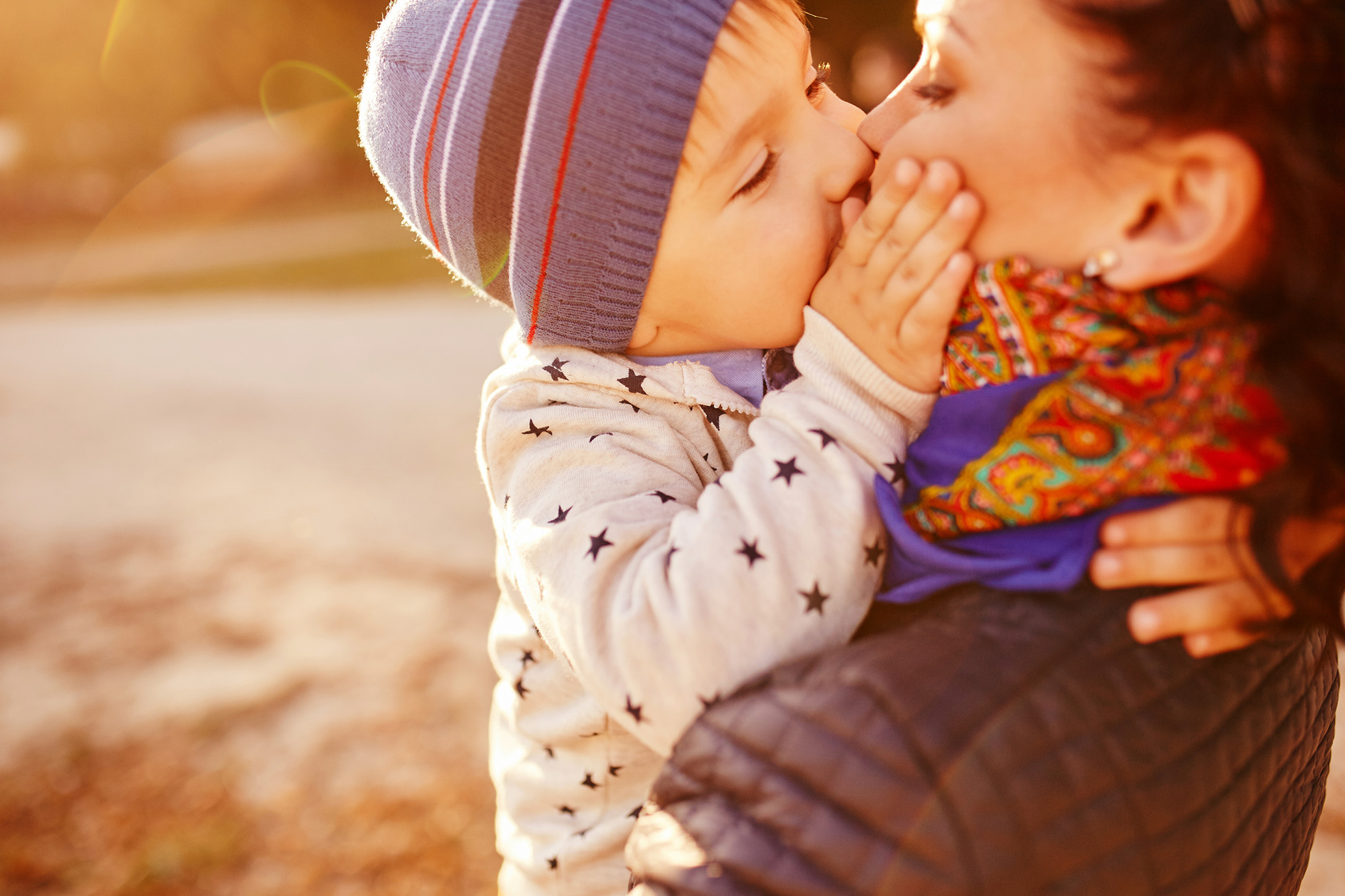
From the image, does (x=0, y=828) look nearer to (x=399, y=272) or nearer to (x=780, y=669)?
(x=780, y=669)

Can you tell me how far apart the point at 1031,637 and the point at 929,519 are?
0.21 meters

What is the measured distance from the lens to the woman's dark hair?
1.03 meters

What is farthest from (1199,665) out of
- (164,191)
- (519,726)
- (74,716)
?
(164,191)

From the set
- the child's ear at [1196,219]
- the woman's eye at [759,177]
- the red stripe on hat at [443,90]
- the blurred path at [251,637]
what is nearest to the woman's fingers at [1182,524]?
the child's ear at [1196,219]

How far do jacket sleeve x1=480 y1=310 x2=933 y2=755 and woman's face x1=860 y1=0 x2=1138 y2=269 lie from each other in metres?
0.27

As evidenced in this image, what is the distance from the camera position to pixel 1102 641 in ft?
3.66

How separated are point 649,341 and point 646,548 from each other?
0.47 meters

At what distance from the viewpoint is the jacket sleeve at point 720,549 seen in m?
1.24

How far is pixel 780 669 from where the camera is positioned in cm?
120

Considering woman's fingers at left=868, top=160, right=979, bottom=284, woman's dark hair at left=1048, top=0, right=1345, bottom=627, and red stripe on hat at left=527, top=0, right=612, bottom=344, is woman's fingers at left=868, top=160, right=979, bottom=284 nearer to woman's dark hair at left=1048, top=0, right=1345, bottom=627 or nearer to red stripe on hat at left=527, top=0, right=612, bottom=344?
woman's dark hair at left=1048, top=0, right=1345, bottom=627

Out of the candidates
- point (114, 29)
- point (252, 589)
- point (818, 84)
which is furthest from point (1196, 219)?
point (114, 29)

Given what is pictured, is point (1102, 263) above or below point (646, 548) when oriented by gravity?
above

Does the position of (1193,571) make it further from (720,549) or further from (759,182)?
(759,182)

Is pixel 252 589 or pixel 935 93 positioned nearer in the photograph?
pixel 935 93
